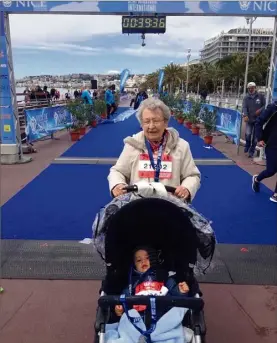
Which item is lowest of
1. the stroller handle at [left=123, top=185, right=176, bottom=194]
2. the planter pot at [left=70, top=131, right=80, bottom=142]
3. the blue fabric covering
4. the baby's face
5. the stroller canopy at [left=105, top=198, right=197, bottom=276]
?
the planter pot at [left=70, top=131, right=80, bottom=142]

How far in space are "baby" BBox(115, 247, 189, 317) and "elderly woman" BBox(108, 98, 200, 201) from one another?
0.51 m

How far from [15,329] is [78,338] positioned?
1.75 feet

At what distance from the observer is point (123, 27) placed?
837 centimetres

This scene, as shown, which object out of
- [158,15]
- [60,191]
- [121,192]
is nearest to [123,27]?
[158,15]

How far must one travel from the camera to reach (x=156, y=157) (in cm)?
262

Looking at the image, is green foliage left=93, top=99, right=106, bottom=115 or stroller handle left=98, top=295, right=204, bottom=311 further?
green foliage left=93, top=99, right=106, bottom=115

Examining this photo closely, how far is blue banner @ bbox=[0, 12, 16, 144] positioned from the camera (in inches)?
310

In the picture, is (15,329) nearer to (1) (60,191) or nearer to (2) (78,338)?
(2) (78,338)

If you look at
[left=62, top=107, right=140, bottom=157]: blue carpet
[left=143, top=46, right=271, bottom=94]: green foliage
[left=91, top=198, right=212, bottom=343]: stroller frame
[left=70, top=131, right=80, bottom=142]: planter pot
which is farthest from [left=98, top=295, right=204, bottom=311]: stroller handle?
[left=143, top=46, right=271, bottom=94]: green foliage

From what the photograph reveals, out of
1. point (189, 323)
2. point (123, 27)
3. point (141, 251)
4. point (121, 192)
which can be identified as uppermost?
point (123, 27)

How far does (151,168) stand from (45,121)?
9.66m

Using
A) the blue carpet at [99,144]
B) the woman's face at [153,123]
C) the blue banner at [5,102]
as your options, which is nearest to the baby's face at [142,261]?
the woman's face at [153,123]

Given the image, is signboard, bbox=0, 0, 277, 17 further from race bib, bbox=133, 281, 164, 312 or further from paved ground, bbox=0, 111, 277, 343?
race bib, bbox=133, 281, 164, 312

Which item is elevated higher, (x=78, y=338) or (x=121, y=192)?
(x=121, y=192)
